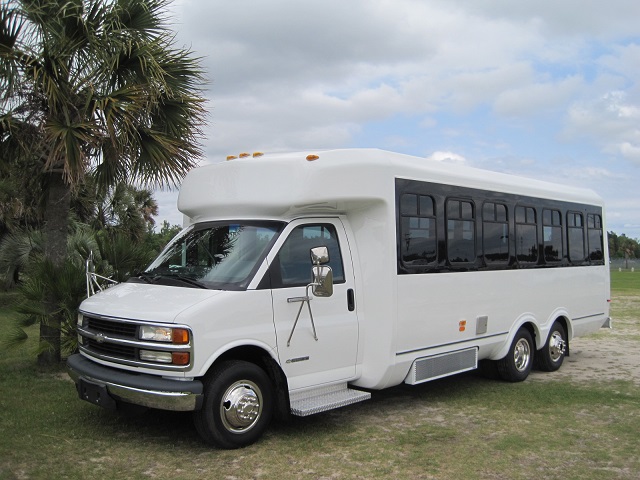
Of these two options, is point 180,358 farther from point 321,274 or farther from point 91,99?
point 91,99

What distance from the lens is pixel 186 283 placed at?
20.9ft

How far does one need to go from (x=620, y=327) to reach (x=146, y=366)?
44.2ft

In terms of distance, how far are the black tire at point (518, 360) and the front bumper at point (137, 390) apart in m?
5.01

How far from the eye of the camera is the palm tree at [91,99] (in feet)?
30.3

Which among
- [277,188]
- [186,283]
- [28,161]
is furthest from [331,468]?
[28,161]

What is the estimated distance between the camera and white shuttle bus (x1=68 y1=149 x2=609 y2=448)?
19.3ft

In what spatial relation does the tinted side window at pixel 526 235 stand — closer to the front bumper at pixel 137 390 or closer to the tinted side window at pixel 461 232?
the tinted side window at pixel 461 232

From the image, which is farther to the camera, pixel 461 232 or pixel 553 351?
pixel 553 351

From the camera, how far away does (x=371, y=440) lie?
21.4 feet

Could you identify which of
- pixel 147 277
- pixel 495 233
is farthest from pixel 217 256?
pixel 495 233

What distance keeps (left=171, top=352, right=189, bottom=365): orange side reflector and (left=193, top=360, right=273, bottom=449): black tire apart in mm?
341

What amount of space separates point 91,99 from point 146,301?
460cm

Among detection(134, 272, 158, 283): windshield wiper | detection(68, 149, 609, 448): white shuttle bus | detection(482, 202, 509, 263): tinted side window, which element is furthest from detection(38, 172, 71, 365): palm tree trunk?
detection(482, 202, 509, 263): tinted side window

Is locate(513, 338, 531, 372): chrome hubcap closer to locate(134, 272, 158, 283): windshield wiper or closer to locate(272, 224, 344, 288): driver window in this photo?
locate(272, 224, 344, 288): driver window
